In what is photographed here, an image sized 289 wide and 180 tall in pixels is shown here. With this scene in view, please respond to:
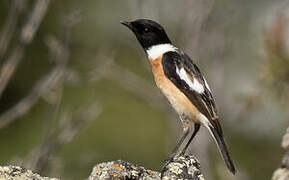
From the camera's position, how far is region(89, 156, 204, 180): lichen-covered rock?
18.8 feet

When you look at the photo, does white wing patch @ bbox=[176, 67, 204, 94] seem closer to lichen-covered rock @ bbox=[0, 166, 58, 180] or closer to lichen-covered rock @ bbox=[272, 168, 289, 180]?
lichen-covered rock @ bbox=[272, 168, 289, 180]

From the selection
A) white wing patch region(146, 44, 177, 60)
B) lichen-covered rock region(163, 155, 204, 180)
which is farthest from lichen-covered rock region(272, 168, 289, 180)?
white wing patch region(146, 44, 177, 60)

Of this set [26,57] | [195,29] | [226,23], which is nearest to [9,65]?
[195,29]

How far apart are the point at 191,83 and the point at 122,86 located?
771 cm

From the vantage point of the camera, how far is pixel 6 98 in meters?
14.6

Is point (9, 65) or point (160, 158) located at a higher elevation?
point (9, 65)

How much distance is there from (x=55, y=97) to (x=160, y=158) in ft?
18.9

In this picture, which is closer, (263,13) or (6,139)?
(6,139)

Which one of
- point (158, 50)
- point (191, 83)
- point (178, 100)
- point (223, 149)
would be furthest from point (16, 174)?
point (158, 50)

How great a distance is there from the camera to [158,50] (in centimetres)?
827

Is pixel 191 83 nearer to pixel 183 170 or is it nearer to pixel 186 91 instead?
pixel 186 91

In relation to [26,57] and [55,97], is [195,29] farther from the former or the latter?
[26,57]

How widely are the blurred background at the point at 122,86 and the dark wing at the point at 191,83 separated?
2.90 ft

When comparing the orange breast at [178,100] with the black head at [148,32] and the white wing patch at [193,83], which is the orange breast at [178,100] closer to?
the white wing patch at [193,83]
